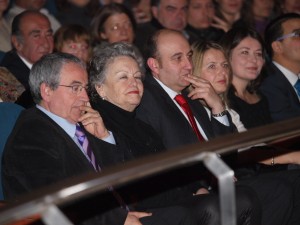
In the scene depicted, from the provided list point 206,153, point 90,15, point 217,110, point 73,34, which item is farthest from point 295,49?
point 206,153

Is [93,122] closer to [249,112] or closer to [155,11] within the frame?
[249,112]

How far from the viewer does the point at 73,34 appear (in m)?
5.27

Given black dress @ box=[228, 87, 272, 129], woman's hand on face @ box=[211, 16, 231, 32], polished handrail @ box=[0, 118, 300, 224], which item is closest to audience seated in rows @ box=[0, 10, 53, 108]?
black dress @ box=[228, 87, 272, 129]

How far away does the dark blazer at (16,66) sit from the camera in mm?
4829

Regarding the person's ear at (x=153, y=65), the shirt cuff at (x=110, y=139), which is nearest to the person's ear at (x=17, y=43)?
the person's ear at (x=153, y=65)

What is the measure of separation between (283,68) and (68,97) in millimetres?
2477

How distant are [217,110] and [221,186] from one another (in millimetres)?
2328

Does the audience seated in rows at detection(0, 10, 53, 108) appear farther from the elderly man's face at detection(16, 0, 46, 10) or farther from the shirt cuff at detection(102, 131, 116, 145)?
the shirt cuff at detection(102, 131, 116, 145)

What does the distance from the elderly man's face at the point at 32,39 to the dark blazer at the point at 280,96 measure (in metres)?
1.90

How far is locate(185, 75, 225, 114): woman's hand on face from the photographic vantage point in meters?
4.07

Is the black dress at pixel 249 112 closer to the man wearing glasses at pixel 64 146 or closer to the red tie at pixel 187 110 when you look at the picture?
the red tie at pixel 187 110

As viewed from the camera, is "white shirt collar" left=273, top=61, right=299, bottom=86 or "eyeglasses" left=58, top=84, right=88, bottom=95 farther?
"white shirt collar" left=273, top=61, right=299, bottom=86

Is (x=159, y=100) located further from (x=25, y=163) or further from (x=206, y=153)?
(x=206, y=153)

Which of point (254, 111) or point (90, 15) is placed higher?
point (90, 15)
